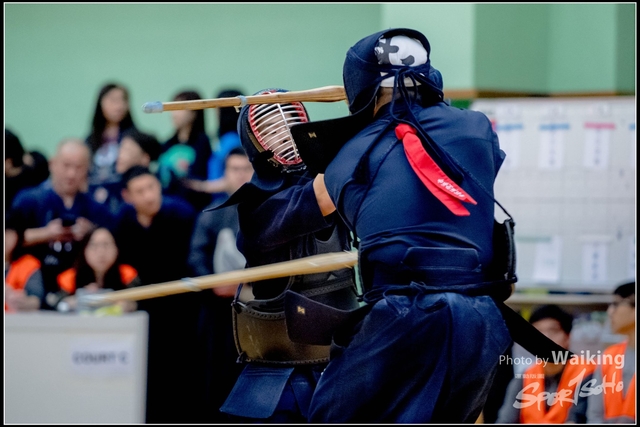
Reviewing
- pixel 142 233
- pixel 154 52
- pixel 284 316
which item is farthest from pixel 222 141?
pixel 284 316

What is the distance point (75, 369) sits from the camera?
4.76 m

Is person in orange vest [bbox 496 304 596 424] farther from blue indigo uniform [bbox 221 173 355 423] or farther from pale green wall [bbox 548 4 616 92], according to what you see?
pale green wall [bbox 548 4 616 92]

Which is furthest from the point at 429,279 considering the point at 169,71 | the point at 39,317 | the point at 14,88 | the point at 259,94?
the point at 14,88

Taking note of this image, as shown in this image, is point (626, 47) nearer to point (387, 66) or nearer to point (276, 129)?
point (276, 129)

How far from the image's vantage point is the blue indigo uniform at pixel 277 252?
333 cm

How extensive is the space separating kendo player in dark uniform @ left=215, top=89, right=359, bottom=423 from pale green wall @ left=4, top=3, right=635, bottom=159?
2.89 m

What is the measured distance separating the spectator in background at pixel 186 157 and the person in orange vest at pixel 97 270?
514mm

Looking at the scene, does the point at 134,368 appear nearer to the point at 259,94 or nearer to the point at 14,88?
the point at 259,94

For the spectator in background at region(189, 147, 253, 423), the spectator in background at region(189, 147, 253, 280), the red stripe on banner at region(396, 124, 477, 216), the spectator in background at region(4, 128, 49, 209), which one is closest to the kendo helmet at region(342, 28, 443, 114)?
the red stripe on banner at region(396, 124, 477, 216)

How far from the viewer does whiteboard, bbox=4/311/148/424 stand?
4691 millimetres

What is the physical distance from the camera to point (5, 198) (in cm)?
638


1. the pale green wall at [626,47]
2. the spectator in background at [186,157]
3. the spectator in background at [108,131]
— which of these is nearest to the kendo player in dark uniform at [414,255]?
the spectator in background at [186,157]

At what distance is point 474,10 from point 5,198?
3.09m

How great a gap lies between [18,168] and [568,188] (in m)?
3.42
